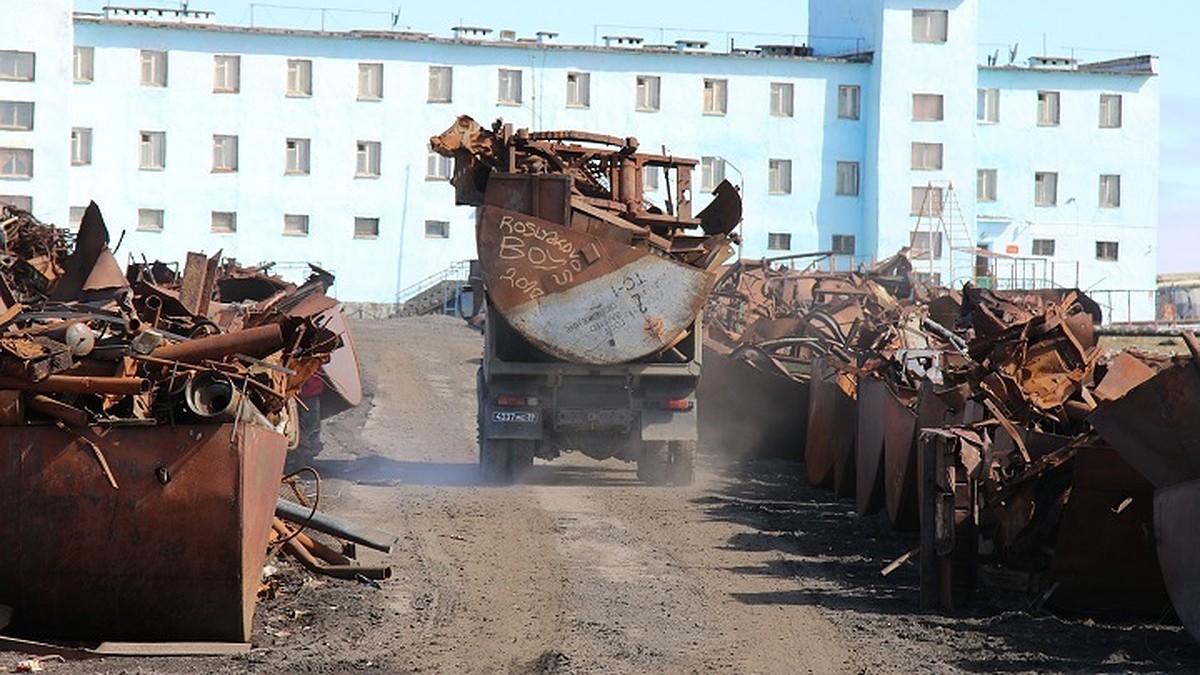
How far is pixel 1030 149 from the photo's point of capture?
67375 millimetres

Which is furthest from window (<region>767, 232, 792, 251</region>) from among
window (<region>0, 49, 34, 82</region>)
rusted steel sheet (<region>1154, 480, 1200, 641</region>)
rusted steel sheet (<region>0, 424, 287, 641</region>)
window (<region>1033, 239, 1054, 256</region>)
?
rusted steel sheet (<region>0, 424, 287, 641</region>)

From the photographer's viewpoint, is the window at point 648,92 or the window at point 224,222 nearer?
the window at point 224,222

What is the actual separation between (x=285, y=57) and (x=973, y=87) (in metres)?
25.0

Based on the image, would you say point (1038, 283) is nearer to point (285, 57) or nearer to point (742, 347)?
point (285, 57)

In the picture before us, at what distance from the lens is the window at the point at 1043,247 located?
6762 cm

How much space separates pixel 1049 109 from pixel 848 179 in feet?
28.2

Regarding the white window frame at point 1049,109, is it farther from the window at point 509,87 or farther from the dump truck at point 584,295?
the dump truck at point 584,295

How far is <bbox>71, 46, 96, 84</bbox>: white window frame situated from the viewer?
199 ft

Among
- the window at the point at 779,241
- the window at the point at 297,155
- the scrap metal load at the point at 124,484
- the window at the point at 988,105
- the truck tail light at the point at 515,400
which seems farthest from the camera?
the window at the point at 988,105

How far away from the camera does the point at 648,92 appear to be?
63.3 m

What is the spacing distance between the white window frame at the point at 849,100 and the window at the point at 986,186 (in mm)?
5965

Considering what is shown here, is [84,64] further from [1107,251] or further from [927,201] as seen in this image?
[1107,251]

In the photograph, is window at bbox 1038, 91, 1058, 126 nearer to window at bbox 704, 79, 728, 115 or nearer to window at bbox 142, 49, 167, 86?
window at bbox 704, 79, 728, 115

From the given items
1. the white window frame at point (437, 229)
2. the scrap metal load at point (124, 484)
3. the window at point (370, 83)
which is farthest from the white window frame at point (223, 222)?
the scrap metal load at point (124, 484)
